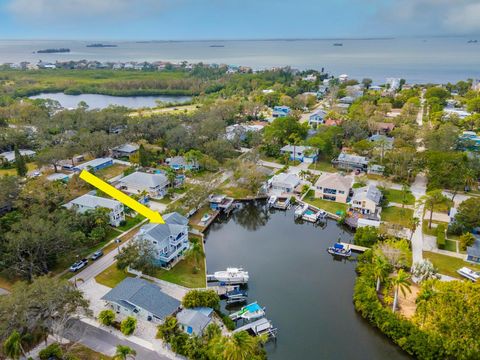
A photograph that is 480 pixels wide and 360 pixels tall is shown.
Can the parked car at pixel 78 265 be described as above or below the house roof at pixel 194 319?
below

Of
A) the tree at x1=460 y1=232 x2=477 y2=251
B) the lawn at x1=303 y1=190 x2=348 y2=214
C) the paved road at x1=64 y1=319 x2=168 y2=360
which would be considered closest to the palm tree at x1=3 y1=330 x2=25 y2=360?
the paved road at x1=64 y1=319 x2=168 y2=360

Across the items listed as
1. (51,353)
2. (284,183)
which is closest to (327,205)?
(284,183)

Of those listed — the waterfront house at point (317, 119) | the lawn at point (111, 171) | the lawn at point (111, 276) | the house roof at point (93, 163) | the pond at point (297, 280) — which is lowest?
the pond at point (297, 280)

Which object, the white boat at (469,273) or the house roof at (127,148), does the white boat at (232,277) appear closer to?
the white boat at (469,273)

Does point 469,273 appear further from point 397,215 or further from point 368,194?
point 368,194

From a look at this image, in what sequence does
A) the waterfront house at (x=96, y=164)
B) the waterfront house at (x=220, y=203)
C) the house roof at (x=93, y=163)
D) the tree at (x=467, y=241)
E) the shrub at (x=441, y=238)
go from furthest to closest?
the house roof at (x=93, y=163), the waterfront house at (x=96, y=164), the waterfront house at (x=220, y=203), the shrub at (x=441, y=238), the tree at (x=467, y=241)

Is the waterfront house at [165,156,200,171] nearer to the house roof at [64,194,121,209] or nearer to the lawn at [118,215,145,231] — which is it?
the lawn at [118,215,145,231]

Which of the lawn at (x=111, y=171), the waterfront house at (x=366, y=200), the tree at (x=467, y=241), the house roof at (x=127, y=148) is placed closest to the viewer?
the tree at (x=467, y=241)

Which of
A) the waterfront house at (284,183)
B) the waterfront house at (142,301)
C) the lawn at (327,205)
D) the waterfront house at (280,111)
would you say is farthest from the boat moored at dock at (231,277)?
the waterfront house at (280,111)
